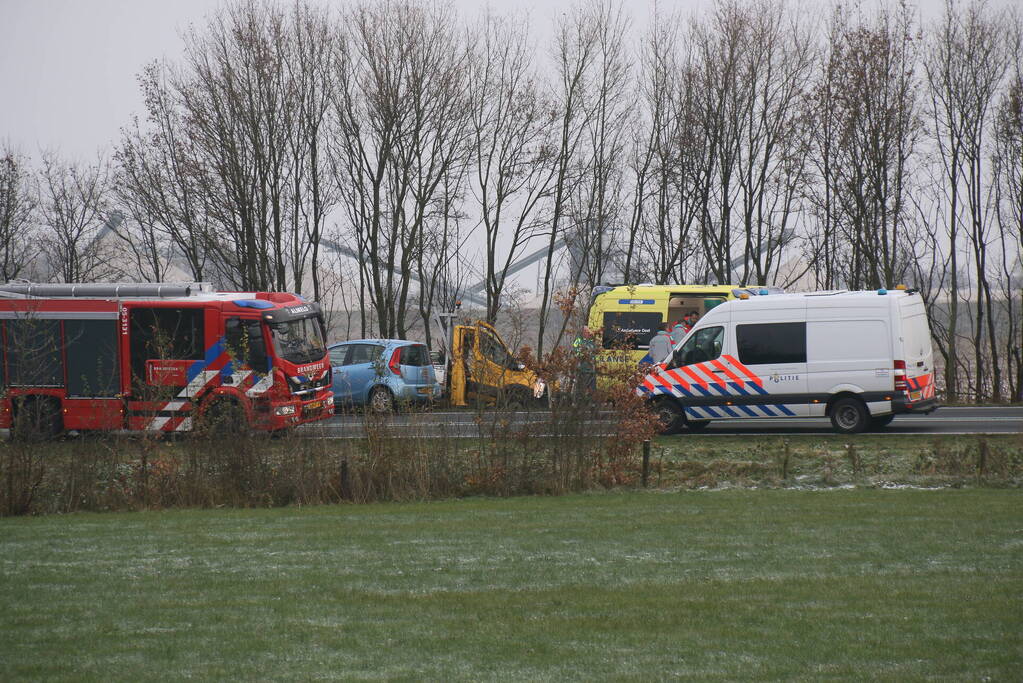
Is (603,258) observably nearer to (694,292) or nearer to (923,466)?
(694,292)

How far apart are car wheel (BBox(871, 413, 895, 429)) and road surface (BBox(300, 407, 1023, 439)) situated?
0.47 ft

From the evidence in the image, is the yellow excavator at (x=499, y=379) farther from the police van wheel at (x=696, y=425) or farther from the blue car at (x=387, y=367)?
the blue car at (x=387, y=367)

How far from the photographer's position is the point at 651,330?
1018 inches

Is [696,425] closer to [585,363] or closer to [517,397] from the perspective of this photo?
[585,363]

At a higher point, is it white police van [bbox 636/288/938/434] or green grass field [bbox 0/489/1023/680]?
white police van [bbox 636/288/938/434]

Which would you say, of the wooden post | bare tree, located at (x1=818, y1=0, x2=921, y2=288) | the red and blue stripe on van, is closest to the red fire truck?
the red and blue stripe on van

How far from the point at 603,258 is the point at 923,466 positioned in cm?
2619

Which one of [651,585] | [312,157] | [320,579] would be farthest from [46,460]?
[312,157]

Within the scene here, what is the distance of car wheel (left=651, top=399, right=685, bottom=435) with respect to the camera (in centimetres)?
1941

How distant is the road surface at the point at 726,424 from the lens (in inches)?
558

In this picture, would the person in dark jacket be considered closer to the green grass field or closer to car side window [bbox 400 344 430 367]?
car side window [bbox 400 344 430 367]

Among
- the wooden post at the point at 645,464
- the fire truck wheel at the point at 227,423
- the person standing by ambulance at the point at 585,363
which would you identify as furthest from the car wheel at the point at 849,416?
A: the fire truck wheel at the point at 227,423

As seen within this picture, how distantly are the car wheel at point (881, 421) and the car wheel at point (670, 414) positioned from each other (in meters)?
3.26

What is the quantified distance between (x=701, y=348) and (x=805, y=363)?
5.97 ft
